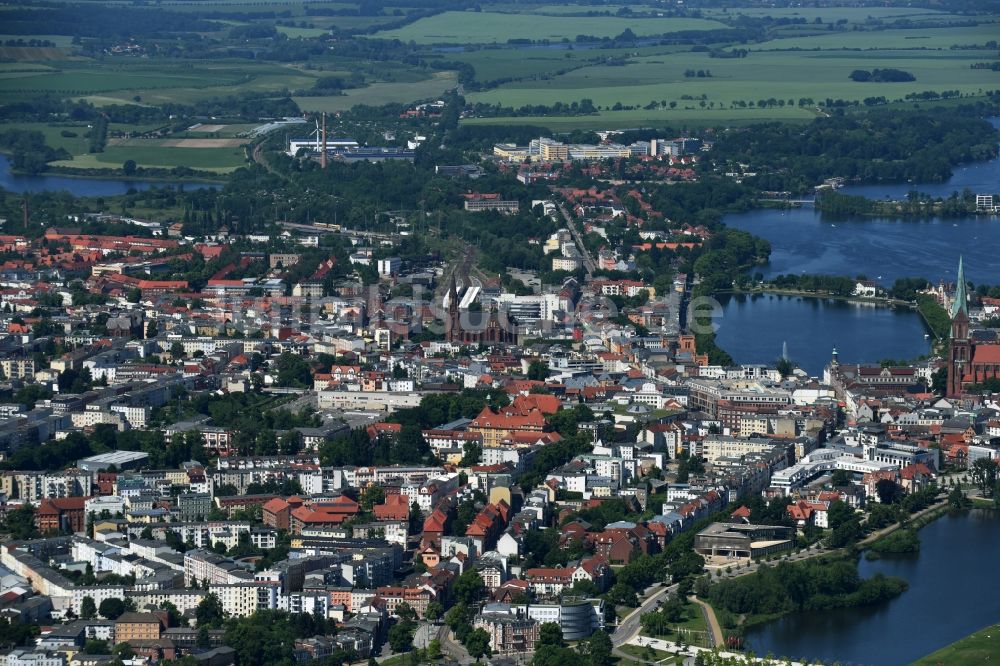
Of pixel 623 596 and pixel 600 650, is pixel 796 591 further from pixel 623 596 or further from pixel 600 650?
pixel 600 650

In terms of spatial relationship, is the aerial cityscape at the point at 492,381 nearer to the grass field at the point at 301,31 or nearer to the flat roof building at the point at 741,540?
the flat roof building at the point at 741,540

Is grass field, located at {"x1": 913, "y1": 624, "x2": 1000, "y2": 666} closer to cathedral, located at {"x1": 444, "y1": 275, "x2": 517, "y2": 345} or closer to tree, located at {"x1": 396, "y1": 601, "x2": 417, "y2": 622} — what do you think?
tree, located at {"x1": 396, "y1": 601, "x2": 417, "y2": 622}

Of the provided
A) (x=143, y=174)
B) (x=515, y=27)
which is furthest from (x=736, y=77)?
(x=143, y=174)

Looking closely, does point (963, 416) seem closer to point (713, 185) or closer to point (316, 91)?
point (713, 185)

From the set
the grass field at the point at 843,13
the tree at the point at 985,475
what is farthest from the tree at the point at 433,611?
the grass field at the point at 843,13

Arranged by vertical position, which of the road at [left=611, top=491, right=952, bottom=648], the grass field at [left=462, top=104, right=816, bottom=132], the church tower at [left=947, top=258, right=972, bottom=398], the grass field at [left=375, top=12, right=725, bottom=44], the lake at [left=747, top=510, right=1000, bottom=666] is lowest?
the grass field at [left=375, top=12, right=725, bottom=44]

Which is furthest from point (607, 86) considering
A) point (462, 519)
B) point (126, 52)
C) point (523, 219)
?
point (462, 519)

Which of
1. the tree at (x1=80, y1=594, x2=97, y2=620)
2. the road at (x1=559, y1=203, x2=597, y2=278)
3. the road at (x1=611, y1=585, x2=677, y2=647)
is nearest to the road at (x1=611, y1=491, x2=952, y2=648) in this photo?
the road at (x1=611, y1=585, x2=677, y2=647)
